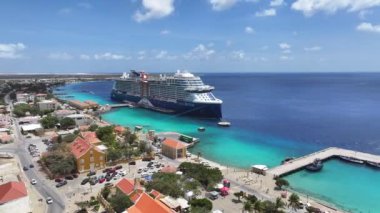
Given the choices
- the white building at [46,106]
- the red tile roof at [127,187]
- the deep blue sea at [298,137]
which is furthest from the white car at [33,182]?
the white building at [46,106]

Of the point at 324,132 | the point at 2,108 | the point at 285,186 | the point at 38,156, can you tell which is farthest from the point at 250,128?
the point at 2,108

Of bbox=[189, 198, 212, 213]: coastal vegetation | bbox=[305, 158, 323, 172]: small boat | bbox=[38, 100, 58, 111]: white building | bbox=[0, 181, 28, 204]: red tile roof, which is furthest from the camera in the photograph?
bbox=[38, 100, 58, 111]: white building

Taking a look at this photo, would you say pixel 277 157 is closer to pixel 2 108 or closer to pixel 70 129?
pixel 70 129

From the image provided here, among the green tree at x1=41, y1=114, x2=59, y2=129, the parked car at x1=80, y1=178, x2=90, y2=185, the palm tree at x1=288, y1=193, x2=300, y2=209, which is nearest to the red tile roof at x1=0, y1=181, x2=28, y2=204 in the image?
the parked car at x1=80, y1=178, x2=90, y2=185

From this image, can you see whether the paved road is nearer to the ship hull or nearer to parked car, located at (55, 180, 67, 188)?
parked car, located at (55, 180, 67, 188)

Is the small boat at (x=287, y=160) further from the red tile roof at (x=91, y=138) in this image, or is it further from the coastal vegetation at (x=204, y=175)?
the red tile roof at (x=91, y=138)

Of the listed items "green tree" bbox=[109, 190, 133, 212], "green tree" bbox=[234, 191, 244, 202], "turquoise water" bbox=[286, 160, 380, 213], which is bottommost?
"turquoise water" bbox=[286, 160, 380, 213]

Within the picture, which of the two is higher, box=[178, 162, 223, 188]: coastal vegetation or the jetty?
box=[178, 162, 223, 188]: coastal vegetation

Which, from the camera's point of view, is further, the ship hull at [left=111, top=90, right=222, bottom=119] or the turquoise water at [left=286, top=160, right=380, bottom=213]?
the ship hull at [left=111, top=90, right=222, bottom=119]
